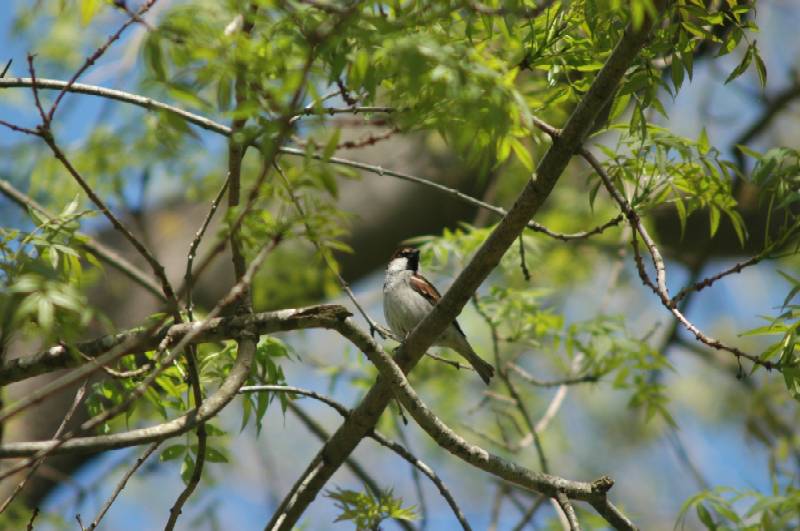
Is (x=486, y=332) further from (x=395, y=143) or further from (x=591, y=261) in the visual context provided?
(x=395, y=143)

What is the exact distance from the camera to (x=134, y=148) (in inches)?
285

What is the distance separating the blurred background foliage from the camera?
2449mm

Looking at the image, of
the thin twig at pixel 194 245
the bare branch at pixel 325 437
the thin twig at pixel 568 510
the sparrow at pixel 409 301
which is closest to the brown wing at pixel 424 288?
the sparrow at pixel 409 301

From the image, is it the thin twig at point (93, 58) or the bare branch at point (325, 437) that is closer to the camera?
the thin twig at point (93, 58)

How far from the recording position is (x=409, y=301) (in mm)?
6930

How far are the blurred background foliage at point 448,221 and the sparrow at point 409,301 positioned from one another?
394mm

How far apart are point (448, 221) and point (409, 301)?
1.72 meters

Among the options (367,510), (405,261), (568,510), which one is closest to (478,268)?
(568,510)

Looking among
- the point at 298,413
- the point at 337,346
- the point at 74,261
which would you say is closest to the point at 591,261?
the point at 337,346

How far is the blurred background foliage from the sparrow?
394mm

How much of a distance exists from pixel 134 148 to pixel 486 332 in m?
4.46

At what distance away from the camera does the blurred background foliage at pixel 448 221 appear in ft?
8.04

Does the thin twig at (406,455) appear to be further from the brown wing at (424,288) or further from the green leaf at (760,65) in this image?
the brown wing at (424,288)

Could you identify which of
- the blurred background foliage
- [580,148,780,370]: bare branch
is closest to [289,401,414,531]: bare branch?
the blurred background foliage
